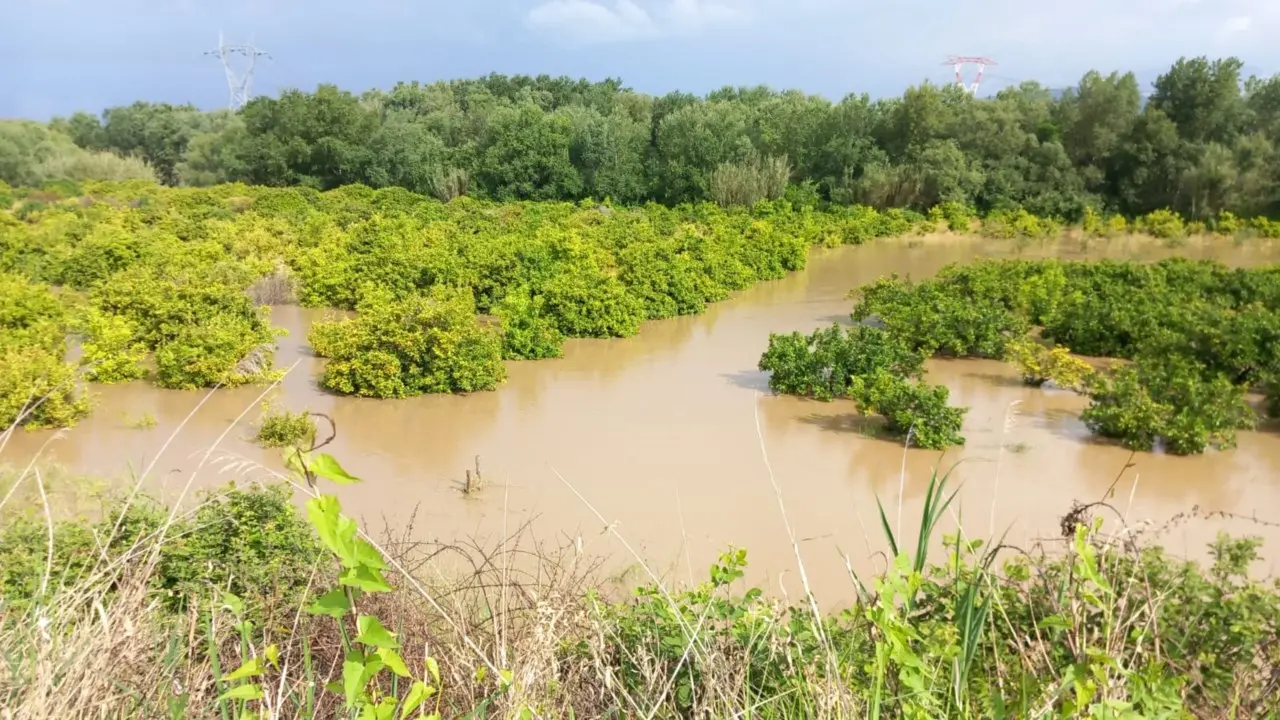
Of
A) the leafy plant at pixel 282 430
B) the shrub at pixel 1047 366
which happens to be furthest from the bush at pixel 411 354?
the shrub at pixel 1047 366

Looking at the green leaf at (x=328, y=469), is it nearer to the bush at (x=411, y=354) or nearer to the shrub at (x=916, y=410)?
the shrub at (x=916, y=410)

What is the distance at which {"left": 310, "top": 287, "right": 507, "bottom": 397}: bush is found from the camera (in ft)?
31.0

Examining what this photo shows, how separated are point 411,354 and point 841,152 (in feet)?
67.7

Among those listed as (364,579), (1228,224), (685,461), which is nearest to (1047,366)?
(685,461)

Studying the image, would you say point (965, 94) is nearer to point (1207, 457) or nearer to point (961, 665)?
point (1207, 457)

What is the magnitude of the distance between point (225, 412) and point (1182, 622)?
851 centimetres

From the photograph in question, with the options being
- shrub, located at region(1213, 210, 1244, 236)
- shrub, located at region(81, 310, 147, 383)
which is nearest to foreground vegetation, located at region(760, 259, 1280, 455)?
shrub, located at region(81, 310, 147, 383)

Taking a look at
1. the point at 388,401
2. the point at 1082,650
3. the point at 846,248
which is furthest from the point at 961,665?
the point at 846,248

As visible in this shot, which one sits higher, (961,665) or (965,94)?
(965,94)

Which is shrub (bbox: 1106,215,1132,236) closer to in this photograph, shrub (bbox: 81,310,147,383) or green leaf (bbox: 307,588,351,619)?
shrub (bbox: 81,310,147,383)

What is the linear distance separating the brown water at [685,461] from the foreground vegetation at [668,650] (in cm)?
217

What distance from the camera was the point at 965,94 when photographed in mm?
27312

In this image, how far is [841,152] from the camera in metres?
27.2

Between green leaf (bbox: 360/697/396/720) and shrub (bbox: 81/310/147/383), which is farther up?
green leaf (bbox: 360/697/396/720)
